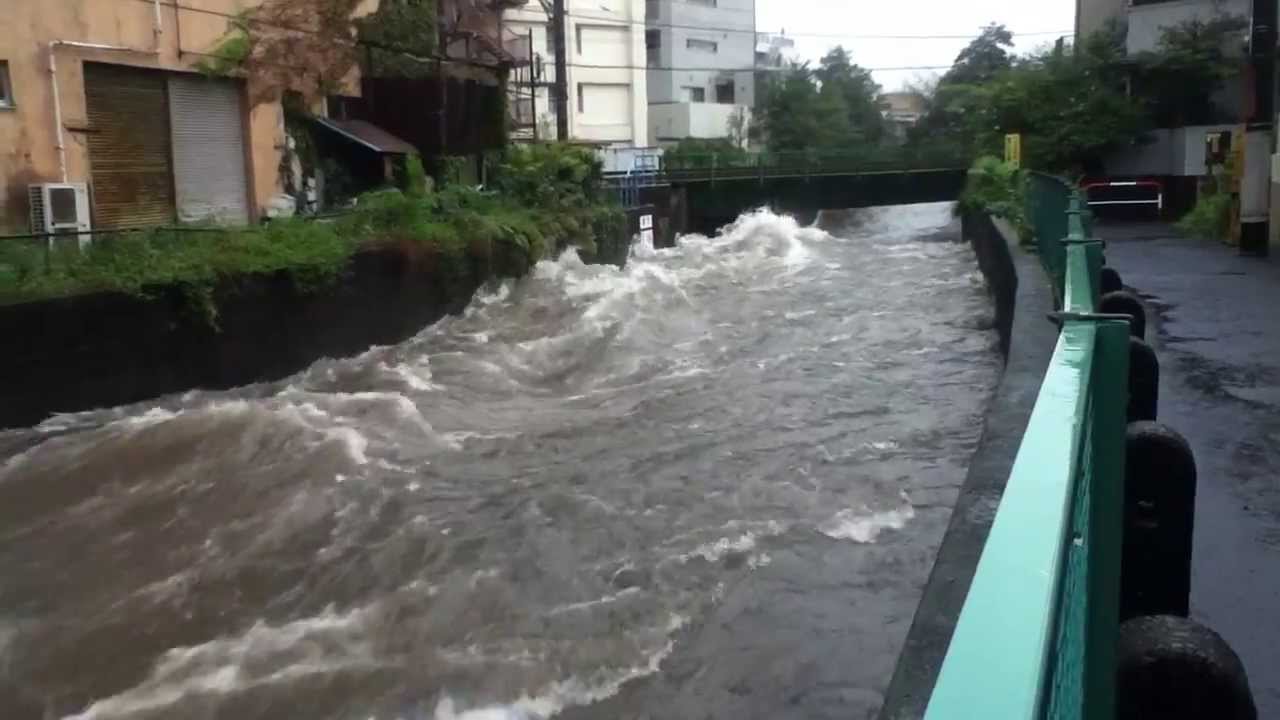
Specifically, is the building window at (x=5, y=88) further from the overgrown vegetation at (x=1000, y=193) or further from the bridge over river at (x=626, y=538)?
the overgrown vegetation at (x=1000, y=193)

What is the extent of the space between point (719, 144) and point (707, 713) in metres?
45.2

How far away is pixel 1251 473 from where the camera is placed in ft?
19.3

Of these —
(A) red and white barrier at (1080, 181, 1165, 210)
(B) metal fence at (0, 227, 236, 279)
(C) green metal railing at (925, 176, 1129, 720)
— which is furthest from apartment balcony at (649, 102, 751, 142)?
(C) green metal railing at (925, 176, 1129, 720)

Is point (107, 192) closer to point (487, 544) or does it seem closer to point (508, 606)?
point (487, 544)

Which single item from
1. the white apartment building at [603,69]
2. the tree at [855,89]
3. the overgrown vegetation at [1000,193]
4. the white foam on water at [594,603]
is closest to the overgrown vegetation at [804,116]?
the tree at [855,89]

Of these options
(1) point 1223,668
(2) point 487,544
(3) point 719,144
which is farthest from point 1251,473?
(3) point 719,144

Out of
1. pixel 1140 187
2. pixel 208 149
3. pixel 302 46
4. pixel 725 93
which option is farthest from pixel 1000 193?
pixel 725 93

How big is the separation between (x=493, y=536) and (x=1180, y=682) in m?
5.79

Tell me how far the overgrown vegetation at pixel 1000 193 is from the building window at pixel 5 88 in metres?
11.9

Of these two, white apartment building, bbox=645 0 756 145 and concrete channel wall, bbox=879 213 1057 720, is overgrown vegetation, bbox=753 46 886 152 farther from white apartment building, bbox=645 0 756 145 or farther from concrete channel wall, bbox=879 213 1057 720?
concrete channel wall, bbox=879 213 1057 720

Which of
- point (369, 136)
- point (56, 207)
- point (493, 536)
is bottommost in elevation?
point (493, 536)

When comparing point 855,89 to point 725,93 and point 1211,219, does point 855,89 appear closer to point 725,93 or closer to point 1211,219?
point 725,93

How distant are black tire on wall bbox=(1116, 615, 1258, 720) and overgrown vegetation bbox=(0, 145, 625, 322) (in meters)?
10.6

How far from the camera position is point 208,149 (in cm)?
1795
